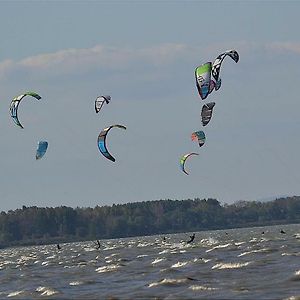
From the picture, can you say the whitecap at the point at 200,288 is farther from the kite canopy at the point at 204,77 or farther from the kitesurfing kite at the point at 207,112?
the kitesurfing kite at the point at 207,112

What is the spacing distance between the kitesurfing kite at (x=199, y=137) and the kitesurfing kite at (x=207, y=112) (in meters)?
4.03

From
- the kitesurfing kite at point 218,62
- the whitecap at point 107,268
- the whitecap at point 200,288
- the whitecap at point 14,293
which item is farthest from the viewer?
the kitesurfing kite at point 218,62

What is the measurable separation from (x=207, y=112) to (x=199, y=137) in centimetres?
642

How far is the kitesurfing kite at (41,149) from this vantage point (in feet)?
224

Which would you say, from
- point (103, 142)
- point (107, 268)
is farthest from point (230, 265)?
point (103, 142)

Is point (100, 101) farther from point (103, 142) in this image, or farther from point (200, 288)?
point (200, 288)

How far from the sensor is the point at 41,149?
6925 cm

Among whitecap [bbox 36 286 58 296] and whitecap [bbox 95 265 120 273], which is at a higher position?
whitecap [bbox 95 265 120 273]

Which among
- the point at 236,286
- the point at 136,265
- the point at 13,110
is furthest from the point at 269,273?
the point at 13,110

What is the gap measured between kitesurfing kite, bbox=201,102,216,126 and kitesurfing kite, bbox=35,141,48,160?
1099 cm

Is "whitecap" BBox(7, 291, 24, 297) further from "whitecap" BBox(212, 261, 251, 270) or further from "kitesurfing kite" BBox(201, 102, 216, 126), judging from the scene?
"kitesurfing kite" BBox(201, 102, 216, 126)

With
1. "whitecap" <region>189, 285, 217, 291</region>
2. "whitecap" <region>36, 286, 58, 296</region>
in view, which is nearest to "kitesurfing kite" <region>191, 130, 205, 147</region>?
"whitecap" <region>36, 286, 58, 296</region>

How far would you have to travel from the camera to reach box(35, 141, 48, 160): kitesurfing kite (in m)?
68.2

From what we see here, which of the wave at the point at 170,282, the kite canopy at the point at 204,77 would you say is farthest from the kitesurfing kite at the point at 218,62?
the wave at the point at 170,282
